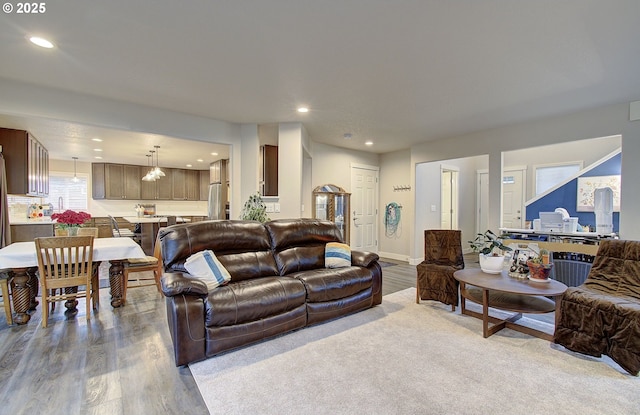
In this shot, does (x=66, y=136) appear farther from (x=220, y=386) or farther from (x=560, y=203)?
(x=560, y=203)

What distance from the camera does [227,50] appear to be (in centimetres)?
250

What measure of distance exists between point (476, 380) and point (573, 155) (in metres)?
6.39

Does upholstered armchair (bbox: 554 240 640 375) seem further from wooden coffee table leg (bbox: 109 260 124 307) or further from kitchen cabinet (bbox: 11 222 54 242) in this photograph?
kitchen cabinet (bbox: 11 222 54 242)

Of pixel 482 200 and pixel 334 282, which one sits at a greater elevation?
pixel 482 200

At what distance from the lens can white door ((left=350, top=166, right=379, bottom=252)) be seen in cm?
681

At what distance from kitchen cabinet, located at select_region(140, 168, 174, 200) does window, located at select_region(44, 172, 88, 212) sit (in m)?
1.41

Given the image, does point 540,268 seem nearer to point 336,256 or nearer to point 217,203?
point 336,256

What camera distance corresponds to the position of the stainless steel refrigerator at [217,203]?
6766mm

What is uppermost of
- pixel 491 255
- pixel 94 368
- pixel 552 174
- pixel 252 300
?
pixel 552 174

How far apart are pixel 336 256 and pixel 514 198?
231 inches

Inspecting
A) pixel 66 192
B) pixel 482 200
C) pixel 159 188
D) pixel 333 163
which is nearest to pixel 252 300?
pixel 333 163

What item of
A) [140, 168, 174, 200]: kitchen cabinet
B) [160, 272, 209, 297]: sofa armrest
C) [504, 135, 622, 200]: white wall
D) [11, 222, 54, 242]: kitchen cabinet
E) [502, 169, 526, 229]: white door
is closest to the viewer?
[160, 272, 209, 297]: sofa armrest

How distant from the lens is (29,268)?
3.03 meters

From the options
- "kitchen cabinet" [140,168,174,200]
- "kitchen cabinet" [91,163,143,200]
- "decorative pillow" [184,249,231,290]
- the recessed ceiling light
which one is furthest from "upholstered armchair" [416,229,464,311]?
"kitchen cabinet" [91,163,143,200]
